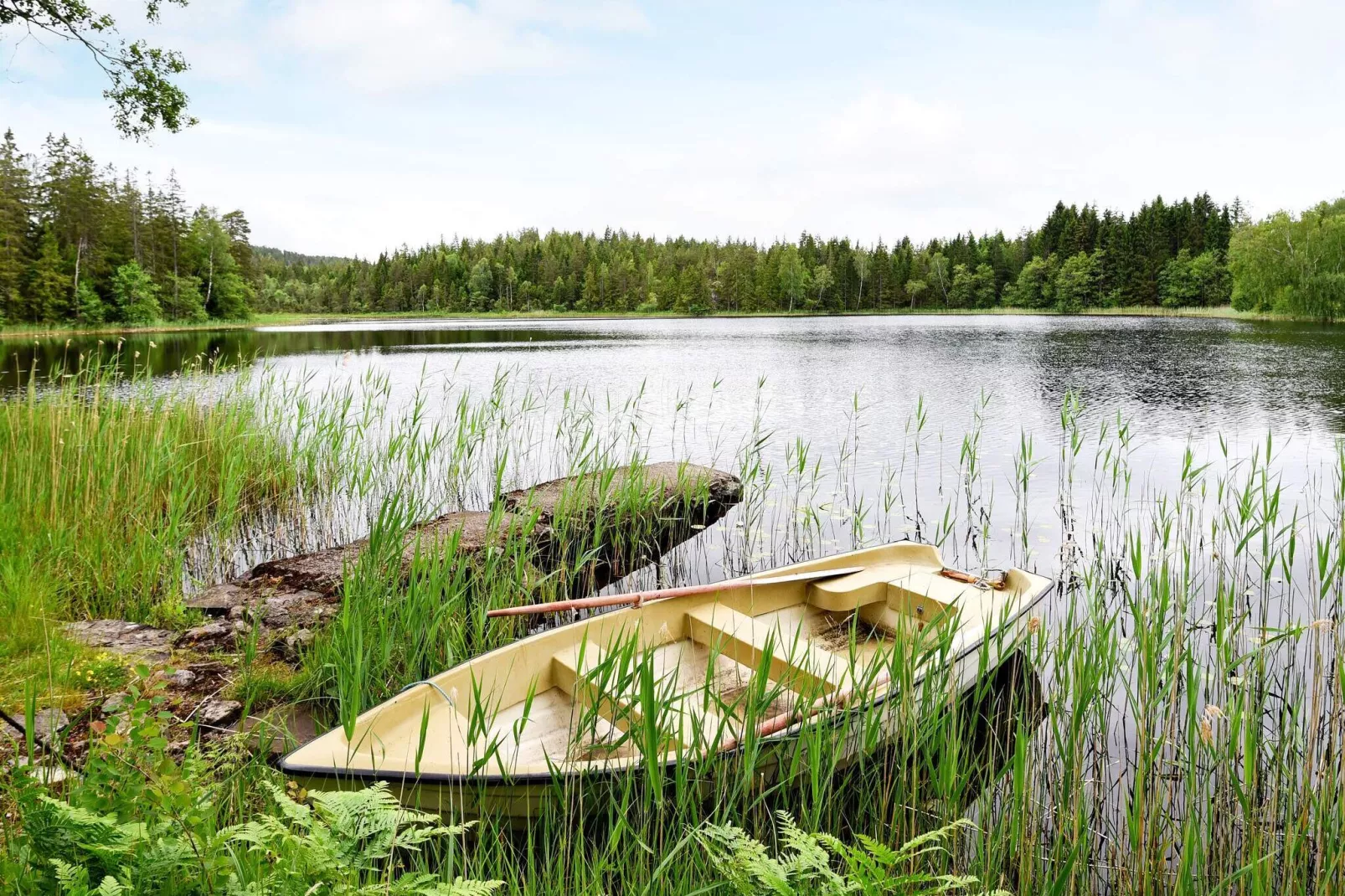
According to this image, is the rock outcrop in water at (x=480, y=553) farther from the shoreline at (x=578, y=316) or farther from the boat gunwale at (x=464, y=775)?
the shoreline at (x=578, y=316)

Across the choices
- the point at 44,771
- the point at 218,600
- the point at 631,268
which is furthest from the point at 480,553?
the point at 631,268

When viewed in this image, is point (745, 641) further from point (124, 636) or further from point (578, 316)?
point (578, 316)

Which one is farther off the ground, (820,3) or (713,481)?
(820,3)

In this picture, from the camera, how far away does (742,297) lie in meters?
98.9

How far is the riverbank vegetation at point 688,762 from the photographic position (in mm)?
1997

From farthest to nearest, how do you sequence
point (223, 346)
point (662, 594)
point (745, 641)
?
point (223, 346), point (662, 594), point (745, 641)

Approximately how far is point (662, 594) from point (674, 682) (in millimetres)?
1959

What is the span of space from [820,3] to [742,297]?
73571 mm

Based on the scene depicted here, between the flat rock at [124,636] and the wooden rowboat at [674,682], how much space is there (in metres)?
2.24

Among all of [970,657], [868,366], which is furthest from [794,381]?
[970,657]

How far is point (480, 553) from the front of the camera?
6430 mm

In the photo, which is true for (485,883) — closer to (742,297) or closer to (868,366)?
(868,366)

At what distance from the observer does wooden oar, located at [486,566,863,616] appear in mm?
4336

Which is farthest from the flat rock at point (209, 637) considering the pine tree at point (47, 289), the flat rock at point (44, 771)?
the pine tree at point (47, 289)
